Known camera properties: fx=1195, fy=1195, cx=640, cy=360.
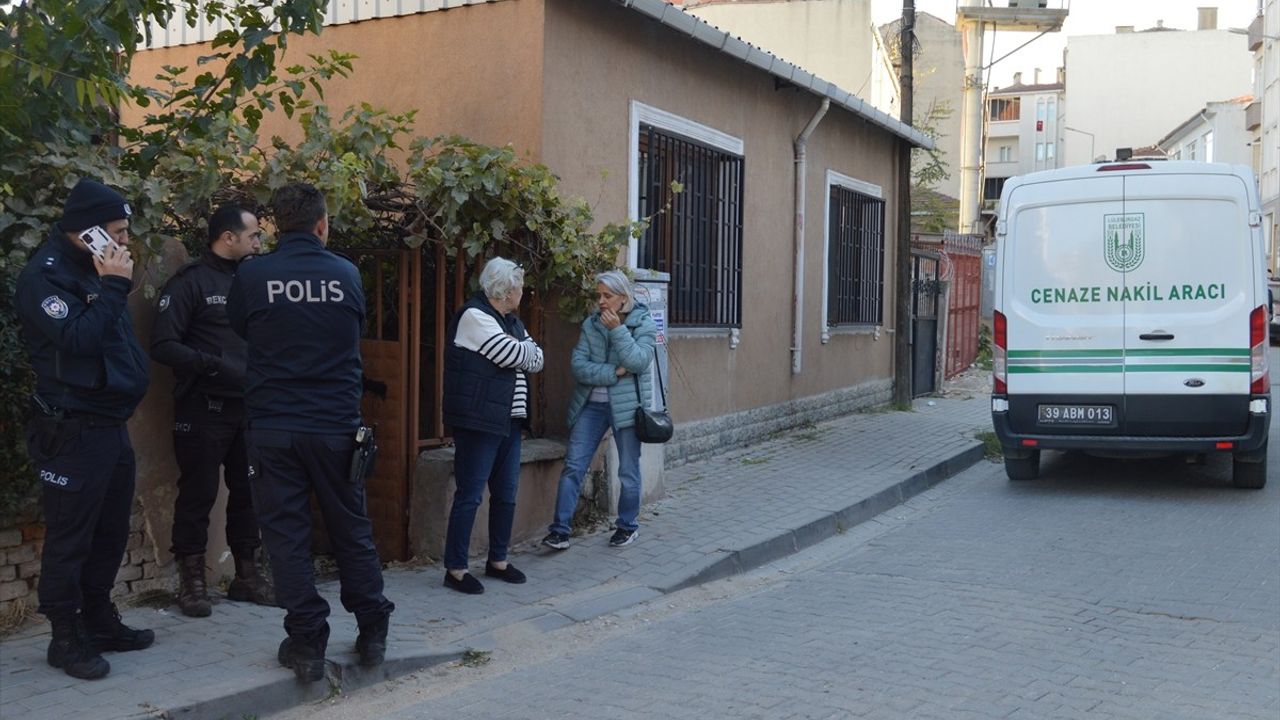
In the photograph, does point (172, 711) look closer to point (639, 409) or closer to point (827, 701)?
point (827, 701)

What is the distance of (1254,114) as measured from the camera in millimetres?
45594

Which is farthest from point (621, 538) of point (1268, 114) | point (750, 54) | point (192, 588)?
point (1268, 114)

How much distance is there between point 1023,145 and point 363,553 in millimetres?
73553

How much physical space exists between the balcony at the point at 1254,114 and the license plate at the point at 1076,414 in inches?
1666

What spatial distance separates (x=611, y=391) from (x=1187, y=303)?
4.75m

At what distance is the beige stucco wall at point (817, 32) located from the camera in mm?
21328

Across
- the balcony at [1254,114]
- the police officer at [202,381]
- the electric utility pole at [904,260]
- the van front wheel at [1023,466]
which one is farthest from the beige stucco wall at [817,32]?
the balcony at [1254,114]

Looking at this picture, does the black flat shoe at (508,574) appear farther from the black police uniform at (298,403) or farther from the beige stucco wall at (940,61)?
the beige stucco wall at (940,61)

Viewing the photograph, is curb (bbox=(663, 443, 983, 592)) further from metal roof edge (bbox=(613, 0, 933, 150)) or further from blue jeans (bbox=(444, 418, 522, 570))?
metal roof edge (bbox=(613, 0, 933, 150))

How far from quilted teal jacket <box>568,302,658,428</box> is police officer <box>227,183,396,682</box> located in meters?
2.41

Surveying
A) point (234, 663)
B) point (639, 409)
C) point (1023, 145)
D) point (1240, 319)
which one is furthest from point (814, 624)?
point (1023, 145)

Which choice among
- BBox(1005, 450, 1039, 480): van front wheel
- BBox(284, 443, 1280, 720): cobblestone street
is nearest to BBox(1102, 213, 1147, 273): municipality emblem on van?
BBox(1005, 450, 1039, 480): van front wheel

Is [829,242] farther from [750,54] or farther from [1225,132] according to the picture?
[1225,132]

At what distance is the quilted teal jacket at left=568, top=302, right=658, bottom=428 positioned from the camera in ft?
23.1
